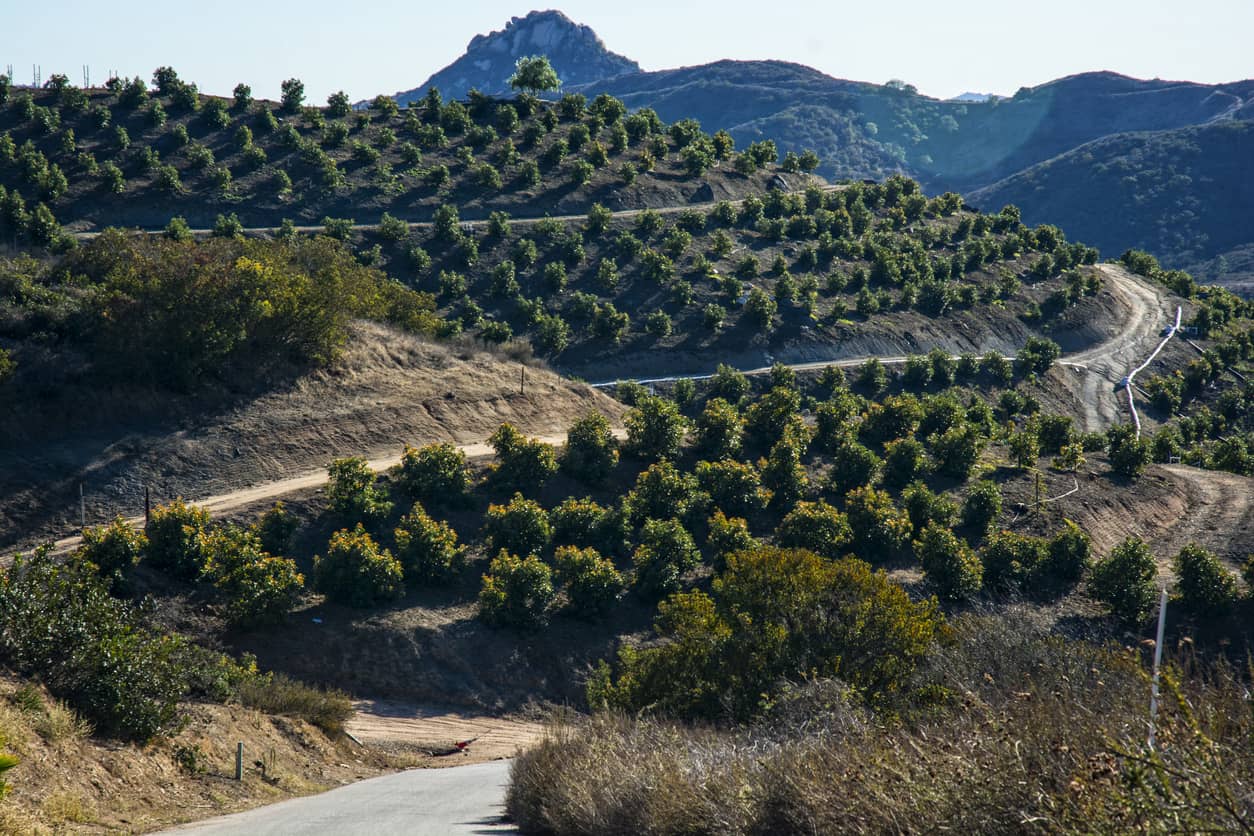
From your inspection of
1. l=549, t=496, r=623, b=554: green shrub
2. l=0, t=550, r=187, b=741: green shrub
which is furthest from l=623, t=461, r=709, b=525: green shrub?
l=0, t=550, r=187, b=741: green shrub

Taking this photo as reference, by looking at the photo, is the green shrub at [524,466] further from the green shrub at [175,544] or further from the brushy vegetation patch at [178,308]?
the green shrub at [175,544]

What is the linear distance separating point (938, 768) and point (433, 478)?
27.9m

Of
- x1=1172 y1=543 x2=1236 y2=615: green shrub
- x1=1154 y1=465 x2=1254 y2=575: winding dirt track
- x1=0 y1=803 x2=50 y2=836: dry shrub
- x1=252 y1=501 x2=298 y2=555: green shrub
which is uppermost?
x1=0 y1=803 x2=50 y2=836: dry shrub

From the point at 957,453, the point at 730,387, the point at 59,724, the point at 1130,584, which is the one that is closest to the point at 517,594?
the point at 59,724

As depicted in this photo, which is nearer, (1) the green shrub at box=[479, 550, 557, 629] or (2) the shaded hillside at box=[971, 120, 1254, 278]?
(1) the green shrub at box=[479, 550, 557, 629]

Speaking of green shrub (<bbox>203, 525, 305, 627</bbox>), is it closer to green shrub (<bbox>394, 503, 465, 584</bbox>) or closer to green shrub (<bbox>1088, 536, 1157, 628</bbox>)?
green shrub (<bbox>394, 503, 465, 584</bbox>)

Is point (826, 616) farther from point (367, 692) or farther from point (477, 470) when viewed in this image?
point (477, 470)

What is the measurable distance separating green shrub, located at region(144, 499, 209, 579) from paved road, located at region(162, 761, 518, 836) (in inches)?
464

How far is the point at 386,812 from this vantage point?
17.8m

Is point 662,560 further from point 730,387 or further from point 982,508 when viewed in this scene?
point 730,387

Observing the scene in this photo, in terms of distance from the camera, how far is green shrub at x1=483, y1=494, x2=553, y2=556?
3519cm

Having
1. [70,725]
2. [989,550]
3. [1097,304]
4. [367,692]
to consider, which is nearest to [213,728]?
[70,725]

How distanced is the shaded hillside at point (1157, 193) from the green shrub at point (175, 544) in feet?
507

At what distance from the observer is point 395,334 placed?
163 ft
